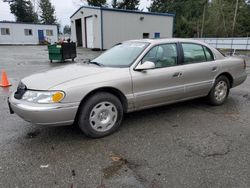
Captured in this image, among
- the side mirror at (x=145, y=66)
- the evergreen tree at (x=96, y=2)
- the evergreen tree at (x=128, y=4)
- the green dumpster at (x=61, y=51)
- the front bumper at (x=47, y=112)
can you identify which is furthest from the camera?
the evergreen tree at (x=128, y=4)

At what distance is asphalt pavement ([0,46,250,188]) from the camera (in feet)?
8.05

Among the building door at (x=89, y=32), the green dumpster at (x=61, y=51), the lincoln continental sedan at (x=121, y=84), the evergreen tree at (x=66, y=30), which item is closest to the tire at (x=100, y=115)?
the lincoln continental sedan at (x=121, y=84)

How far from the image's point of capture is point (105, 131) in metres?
3.50

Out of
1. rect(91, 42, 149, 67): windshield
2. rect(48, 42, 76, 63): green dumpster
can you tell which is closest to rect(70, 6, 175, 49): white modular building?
rect(48, 42, 76, 63): green dumpster

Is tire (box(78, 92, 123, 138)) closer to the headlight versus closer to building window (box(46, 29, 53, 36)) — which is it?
the headlight

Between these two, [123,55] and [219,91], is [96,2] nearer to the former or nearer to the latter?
[219,91]

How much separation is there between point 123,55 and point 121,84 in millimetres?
840

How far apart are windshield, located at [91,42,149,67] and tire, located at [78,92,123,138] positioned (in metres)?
0.72

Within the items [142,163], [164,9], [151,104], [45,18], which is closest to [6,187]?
[142,163]

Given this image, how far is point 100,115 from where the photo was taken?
344 cm

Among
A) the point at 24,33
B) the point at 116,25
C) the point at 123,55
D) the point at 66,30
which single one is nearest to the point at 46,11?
the point at 66,30

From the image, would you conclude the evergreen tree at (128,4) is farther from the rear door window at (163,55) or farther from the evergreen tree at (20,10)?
the rear door window at (163,55)

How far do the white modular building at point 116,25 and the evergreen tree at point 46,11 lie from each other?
155 ft

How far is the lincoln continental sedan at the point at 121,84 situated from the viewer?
3053mm
